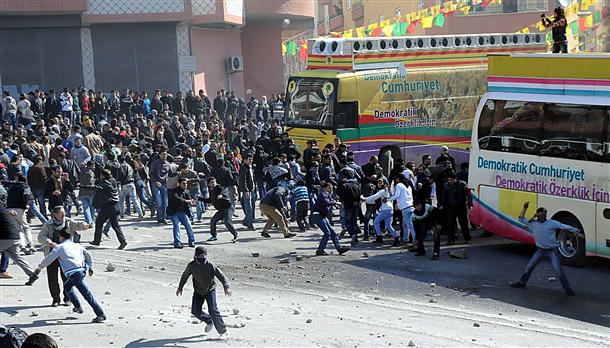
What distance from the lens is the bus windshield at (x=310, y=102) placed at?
26.9 meters

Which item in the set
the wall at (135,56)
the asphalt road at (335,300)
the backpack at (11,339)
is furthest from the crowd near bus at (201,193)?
the wall at (135,56)

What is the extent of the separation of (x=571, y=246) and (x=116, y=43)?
2604 centimetres

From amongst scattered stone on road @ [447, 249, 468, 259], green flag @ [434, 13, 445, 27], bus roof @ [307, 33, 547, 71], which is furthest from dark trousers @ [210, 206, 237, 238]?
green flag @ [434, 13, 445, 27]

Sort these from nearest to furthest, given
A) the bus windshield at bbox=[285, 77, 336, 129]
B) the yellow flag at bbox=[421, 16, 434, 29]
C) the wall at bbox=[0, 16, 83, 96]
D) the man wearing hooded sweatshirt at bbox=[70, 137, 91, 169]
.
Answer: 1. the man wearing hooded sweatshirt at bbox=[70, 137, 91, 169]
2. the bus windshield at bbox=[285, 77, 336, 129]
3. the wall at bbox=[0, 16, 83, 96]
4. the yellow flag at bbox=[421, 16, 434, 29]

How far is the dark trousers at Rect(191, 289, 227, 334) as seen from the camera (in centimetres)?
1436

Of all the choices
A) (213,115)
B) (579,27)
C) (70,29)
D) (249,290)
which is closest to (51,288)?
(249,290)

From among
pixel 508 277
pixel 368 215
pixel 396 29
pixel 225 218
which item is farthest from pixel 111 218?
pixel 396 29

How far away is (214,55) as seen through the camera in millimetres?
44719

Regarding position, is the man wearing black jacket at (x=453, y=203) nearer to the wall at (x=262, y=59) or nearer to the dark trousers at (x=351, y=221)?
the dark trousers at (x=351, y=221)

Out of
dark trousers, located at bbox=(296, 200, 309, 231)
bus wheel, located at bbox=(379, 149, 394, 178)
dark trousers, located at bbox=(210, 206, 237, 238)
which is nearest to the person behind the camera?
dark trousers, located at bbox=(210, 206, 237, 238)

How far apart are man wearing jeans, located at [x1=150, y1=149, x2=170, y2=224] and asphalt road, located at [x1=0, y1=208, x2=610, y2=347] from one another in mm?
2279

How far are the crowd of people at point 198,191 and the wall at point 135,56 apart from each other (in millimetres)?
10728

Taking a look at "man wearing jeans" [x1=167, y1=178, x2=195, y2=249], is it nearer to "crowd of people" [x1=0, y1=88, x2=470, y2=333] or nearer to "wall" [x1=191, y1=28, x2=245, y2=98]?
"crowd of people" [x1=0, y1=88, x2=470, y2=333]

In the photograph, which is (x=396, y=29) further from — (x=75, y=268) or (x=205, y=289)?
(x=205, y=289)
